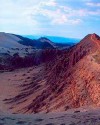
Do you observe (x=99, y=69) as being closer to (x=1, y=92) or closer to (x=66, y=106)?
(x=66, y=106)

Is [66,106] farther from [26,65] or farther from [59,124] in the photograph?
[26,65]

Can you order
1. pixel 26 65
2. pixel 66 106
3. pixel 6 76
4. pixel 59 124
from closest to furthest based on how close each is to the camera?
pixel 59 124 < pixel 66 106 < pixel 6 76 < pixel 26 65

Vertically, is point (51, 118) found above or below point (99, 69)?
below

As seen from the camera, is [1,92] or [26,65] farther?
[26,65]

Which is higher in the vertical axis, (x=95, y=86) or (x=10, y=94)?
(x=95, y=86)

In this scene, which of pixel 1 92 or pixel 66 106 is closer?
pixel 66 106

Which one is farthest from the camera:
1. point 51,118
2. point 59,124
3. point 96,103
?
point 96,103

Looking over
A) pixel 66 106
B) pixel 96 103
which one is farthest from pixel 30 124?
pixel 66 106

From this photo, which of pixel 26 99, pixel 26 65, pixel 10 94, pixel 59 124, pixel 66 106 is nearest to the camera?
pixel 59 124

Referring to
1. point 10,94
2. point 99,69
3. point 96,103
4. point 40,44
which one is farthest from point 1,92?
point 40,44
